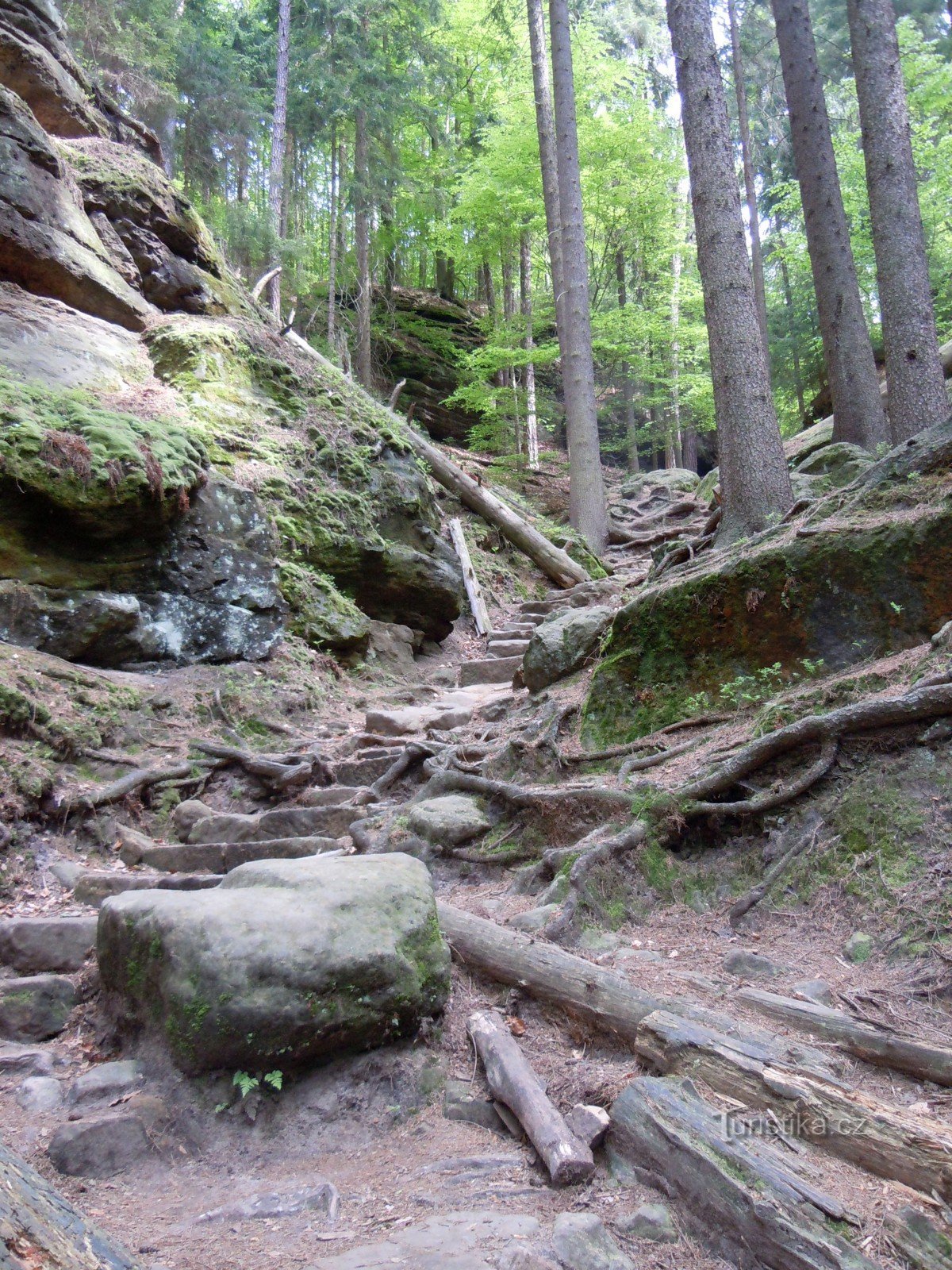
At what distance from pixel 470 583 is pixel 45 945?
953cm

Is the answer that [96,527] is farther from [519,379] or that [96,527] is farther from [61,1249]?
[519,379]

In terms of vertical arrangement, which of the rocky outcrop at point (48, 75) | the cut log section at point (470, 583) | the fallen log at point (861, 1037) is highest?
the rocky outcrop at point (48, 75)

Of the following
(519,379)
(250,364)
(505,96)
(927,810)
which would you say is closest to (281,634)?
(250,364)

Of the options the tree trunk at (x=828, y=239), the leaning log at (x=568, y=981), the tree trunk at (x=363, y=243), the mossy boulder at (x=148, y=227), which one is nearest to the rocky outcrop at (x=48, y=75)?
the mossy boulder at (x=148, y=227)

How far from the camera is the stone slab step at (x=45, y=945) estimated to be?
13.2 ft

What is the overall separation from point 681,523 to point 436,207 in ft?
39.7

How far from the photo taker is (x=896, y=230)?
8.68m

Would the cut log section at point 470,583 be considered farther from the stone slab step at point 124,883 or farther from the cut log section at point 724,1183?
the cut log section at point 724,1183

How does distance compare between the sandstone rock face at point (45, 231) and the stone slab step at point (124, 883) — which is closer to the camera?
the stone slab step at point (124, 883)

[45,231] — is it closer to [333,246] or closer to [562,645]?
[562,645]

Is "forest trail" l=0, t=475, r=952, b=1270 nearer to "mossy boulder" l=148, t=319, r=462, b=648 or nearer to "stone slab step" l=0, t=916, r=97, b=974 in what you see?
"stone slab step" l=0, t=916, r=97, b=974

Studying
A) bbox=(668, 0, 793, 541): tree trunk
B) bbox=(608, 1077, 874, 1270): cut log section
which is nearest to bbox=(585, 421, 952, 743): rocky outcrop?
bbox=(668, 0, 793, 541): tree trunk

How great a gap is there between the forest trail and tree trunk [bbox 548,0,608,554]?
36.7ft

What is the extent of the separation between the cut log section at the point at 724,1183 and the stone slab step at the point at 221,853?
3313 mm
